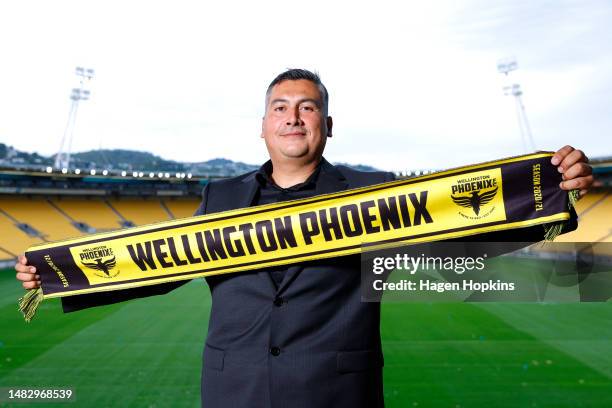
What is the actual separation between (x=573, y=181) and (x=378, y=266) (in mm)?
1075

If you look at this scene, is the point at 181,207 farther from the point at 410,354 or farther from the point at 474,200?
the point at 474,200

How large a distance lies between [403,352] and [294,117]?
697cm

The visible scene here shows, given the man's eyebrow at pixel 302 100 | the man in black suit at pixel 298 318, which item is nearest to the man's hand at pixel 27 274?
the man in black suit at pixel 298 318

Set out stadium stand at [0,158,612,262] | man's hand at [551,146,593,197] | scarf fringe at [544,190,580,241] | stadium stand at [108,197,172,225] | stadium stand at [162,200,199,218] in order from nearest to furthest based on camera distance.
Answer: man's hand at [551,146,593,197] < scarf fringe at [544,190,580,241] < stadium stand at [0,158,612,262] < stadium stand at [108,197,172,225] < stadium stand at [162,200,199,218]

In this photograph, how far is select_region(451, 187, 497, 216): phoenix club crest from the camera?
2.68 m

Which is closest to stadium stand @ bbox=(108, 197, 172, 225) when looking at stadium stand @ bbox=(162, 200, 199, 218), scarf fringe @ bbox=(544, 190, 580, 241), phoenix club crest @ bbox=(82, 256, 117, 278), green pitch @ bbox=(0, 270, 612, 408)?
stadium stand @ bbox=(162, 200, 199, 218)

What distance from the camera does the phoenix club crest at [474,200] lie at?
268cm

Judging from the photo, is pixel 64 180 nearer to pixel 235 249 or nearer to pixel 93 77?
pixel 93 77

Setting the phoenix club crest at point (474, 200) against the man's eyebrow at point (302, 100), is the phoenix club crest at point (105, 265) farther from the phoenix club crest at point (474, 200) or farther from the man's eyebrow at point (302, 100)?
the phoenix club crest at point (474, 200)

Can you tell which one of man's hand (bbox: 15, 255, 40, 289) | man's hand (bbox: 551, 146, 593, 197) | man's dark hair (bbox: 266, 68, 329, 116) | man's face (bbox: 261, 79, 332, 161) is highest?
man's dark hair (bbox: 266, 68, 329, 116)

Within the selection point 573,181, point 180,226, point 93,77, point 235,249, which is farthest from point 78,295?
point 93,77

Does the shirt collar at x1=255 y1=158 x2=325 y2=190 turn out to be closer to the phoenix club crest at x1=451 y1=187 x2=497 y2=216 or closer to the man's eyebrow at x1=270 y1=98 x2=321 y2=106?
the man's eyebrow at x1=270 y1=98 x2=321 y2=106

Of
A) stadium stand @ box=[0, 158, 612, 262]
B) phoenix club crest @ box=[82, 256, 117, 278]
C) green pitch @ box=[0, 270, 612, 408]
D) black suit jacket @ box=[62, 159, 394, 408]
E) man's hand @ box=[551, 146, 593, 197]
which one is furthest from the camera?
stadium stand @ box=[0, 158, 612, 262]

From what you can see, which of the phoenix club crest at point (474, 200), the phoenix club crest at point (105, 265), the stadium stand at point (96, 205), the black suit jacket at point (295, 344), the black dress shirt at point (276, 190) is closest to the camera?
the black suit jacket at point (295, 344)
